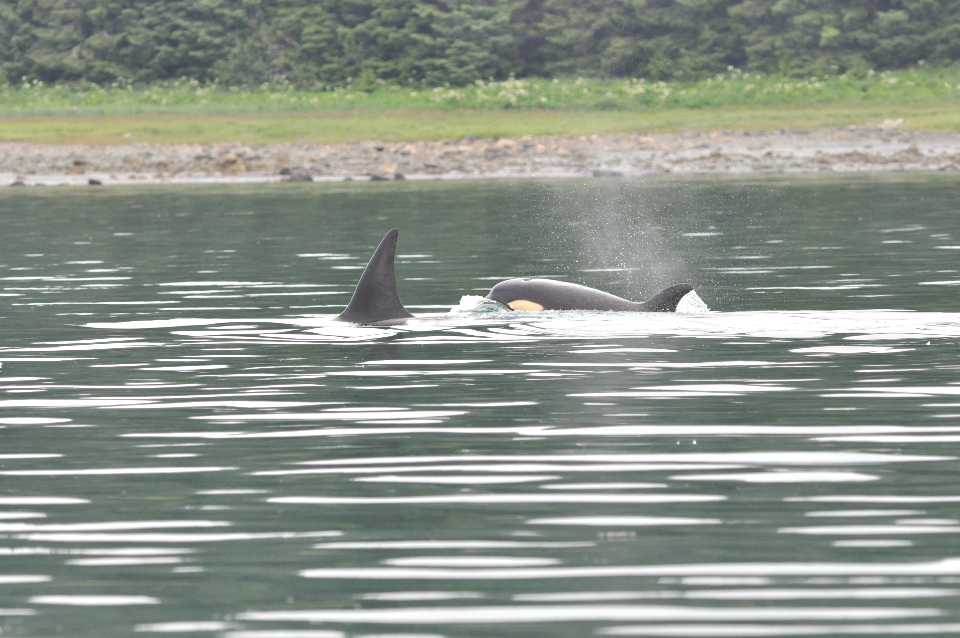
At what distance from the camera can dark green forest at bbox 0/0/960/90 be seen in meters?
71.2

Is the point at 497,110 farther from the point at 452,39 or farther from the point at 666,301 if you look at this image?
the point at 666,301

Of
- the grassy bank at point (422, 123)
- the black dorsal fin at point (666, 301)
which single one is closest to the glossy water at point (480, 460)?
the black dorsal fin at point (666, 301)

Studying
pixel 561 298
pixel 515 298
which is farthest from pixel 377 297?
pixel 561 298

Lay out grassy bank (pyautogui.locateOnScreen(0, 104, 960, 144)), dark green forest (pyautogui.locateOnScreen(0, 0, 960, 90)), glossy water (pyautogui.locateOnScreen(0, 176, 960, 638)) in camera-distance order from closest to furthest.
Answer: glossy water (pyautogui.locateOnScreen(0, 176, 960, 638)) → grassy bank (pyautogui.locateOnScreen(0, 104, 960, 144)) → dark green forest (pyautogui.locateOnScreen(0, 0, 960, 90))

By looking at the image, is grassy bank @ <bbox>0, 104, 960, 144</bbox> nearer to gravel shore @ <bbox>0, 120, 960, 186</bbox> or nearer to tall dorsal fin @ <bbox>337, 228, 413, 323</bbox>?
gravel shore @ <bbox>0, 120, 960, 186</bbox>

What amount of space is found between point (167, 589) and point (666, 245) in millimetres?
21537

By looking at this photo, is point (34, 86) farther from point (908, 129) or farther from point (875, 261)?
point (875, 261)

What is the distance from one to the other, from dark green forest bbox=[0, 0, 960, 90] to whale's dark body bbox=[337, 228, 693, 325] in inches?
2083

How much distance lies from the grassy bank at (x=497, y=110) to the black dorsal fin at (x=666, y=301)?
39.3 meters

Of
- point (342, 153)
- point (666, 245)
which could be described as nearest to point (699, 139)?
point (342, 153)

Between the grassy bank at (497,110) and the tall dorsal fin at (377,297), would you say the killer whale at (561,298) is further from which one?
the grassy bank at (497,110)

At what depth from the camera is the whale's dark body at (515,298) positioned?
1711 centimetres

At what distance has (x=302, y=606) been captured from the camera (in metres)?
7.07

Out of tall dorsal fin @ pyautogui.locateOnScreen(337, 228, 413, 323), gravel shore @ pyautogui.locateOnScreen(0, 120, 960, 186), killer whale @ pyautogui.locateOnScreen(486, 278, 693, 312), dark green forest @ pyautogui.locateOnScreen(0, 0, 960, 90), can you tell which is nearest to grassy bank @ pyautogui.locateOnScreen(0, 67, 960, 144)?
gravel shore @ pyautogui.locateOnScreen(0, 120, 960, 186)
